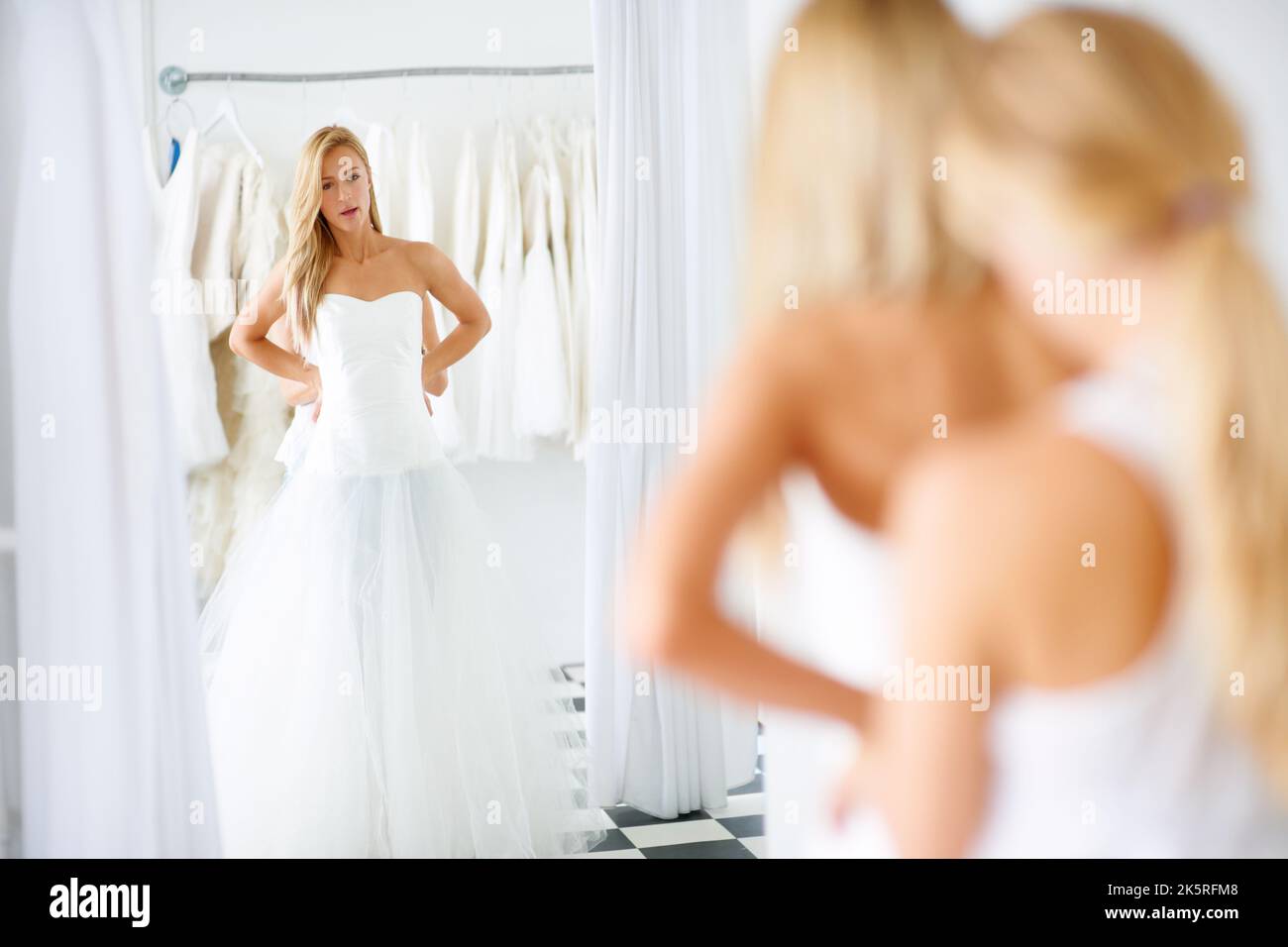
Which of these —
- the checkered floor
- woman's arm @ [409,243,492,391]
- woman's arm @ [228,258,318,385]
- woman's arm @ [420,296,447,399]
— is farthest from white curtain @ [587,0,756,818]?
woman's arm @ [228,258,318,385]

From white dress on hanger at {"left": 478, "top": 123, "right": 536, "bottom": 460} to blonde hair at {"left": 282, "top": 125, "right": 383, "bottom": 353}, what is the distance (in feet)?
4.29

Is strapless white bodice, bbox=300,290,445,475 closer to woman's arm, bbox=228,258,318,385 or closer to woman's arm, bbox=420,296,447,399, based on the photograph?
woman's arm, bbox=228,258,318,385

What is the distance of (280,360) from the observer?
8.63 ft

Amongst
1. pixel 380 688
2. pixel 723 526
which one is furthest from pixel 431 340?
pixel 723 526

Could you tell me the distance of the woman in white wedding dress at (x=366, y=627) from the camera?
233cm

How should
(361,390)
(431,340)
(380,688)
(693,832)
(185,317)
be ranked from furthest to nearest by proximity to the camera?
1. (185,317)
2. (431,340)
3. (693,832)
4. (361,390)
5. (380,688)

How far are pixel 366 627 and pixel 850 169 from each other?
1.49 m

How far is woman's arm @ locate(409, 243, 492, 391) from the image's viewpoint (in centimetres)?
268

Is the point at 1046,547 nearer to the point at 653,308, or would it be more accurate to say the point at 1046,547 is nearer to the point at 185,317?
the point at 653,308

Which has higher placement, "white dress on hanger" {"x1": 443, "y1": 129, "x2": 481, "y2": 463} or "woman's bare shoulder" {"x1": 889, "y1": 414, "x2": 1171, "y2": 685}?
"white dress on hanger" {"x1": 443, "y1": 129, "x2": 481, "y2": 463}

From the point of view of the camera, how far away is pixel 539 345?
151 inches
